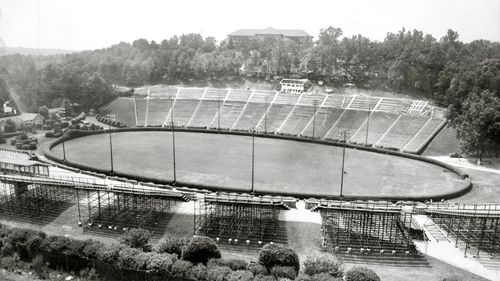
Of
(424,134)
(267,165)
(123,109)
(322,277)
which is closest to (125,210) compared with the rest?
(267,165)

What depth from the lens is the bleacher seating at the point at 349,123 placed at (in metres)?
88.7

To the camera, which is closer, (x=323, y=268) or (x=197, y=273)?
(x=323, y=268)

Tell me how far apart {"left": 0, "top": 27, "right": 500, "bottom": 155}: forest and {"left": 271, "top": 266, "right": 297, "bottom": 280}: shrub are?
2415 inches

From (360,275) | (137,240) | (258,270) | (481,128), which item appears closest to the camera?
(360,275)

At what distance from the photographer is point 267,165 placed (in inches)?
2717

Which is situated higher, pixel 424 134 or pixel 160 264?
pixel 424 134

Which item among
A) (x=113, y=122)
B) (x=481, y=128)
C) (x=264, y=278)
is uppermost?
(x=481, y=128)

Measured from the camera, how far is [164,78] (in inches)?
5571

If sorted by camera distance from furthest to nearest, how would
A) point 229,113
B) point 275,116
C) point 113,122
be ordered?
1. point 229,113
2. point 113,122
3. point 275,116

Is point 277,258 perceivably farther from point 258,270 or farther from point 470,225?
point 470,225

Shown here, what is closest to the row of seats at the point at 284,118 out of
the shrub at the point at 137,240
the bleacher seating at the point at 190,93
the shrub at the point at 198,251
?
the bleacher seating at the point at 190,93

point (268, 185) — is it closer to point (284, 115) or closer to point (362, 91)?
point (284, 115)

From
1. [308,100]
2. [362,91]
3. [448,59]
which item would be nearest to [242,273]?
[308,100]

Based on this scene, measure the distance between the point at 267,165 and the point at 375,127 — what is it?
31568 mm
